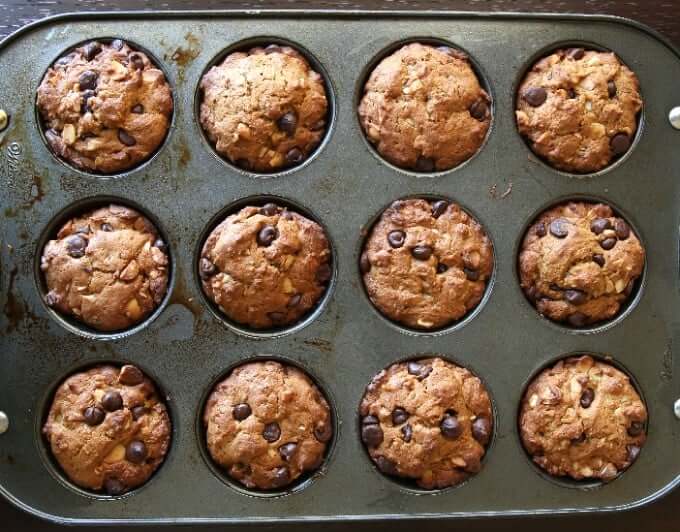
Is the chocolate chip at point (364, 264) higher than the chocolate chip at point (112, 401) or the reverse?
higher

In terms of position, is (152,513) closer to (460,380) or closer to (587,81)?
(460,380)

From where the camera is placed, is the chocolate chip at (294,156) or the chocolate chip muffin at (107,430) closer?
the chocolate chip muffin at (107,430)

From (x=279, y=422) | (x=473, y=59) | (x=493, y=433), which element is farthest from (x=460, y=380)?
(x=473, y=59)

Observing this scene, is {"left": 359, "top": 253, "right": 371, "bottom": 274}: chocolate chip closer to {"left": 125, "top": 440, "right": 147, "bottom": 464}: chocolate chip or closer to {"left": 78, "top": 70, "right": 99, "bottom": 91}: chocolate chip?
{"left": 125, "top": 440, "right": 147, "bottom": 464}: chocolate chip

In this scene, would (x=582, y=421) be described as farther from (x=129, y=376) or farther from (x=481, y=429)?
(x=129, y=376)

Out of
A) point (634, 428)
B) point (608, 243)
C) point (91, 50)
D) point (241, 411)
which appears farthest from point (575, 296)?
point (91, 50)

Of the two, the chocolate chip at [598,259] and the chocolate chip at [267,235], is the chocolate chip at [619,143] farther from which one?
the chocolate chip at [267,235]

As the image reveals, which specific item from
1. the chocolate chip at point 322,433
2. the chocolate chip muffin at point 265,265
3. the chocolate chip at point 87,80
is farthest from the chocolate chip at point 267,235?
the chocolate chip at point 87,80
